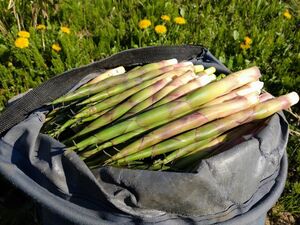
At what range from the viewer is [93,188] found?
4.78ft

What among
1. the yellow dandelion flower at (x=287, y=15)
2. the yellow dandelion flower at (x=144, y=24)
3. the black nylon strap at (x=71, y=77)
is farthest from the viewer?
the yellow dandelion flower at (x=287, y=15)

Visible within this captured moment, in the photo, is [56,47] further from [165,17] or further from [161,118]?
[161,118]

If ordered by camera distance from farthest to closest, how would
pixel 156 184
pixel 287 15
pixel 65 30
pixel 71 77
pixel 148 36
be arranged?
pixel 287 15 < pixel 148 36 < pixel 65 30 < pixel 71 77 < pixel 156 184

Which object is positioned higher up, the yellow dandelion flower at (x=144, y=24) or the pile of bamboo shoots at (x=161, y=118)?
the pile of bamboo shoots at (x=161, y=118)

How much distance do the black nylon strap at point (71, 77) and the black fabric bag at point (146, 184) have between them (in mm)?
91

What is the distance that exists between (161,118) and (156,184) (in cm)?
32

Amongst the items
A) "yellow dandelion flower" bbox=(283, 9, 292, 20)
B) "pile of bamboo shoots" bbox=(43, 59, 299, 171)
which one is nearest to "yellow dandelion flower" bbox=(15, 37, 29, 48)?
"pile of bamboo shoots" bbox=(43, 59, 299, 171)

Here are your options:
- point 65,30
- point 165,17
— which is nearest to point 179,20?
point 165,17

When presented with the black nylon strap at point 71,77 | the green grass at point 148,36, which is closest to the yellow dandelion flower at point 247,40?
the green grass at point 148,36

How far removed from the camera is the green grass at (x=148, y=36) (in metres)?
2.90

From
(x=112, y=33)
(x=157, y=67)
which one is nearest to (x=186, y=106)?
(x=157, y=67)

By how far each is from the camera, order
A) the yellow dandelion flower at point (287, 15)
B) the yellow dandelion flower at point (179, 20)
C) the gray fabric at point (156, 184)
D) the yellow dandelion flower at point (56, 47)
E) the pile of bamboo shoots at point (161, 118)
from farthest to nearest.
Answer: the yellow dandelion flower at point (287, 15), the yellow dandelion flower at point (179, 20), the yellow dandelion flower at point (56, 47), the pile of bamboo shoots at point (161, 118), the gray fabric at point (156, 184)

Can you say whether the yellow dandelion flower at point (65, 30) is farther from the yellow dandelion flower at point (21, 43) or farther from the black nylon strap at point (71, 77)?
the black nylon strap at point (71, 77)

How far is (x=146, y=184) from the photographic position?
1441mm
